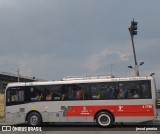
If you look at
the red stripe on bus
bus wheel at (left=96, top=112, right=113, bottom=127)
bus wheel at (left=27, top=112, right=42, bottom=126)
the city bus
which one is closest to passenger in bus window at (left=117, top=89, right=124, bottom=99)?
the city bus

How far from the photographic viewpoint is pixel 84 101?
20.8 meters

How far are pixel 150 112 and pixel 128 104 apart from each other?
4.12ft

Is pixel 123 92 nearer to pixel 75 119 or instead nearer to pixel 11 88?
pixel 75 119

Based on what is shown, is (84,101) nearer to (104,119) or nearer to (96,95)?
(96,95)

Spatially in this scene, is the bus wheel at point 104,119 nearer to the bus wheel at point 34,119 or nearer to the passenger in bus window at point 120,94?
the passenger in bus window at point 120,94

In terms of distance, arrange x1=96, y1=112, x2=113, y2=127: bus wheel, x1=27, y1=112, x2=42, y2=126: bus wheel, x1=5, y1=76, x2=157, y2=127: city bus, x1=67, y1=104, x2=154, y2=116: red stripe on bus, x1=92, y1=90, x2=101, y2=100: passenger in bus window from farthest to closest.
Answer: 1. x1=27, y1=112, x2=42, y2=126: bus wheel
2. x1=92, y1=90, x2=101, y2=100: passenger in bus window
3. x1=96, y1=112, x2=113, y2=127: bus wheel
4. x1=5, y1=76, x2=157, y2=127: city bus
5. x1=67, y1=104, x2=154, y2=116: red stripe on bus

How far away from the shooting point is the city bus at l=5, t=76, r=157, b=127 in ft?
64.9

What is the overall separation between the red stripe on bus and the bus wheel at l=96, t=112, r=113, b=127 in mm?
274

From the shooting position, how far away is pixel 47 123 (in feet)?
77.8

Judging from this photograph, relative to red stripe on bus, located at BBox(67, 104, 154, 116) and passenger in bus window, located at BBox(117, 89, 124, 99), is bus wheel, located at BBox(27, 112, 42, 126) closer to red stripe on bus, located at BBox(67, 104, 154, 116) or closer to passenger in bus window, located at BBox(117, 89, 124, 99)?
red stripe on bus, located at BBox(67, 104, 154, 116)

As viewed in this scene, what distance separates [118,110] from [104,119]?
93 centimetres

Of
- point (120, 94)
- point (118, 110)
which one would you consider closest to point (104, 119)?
point (118, 110)

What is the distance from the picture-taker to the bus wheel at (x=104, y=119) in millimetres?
20094

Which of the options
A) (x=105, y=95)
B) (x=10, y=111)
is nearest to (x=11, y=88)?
(x=10, y=111)
